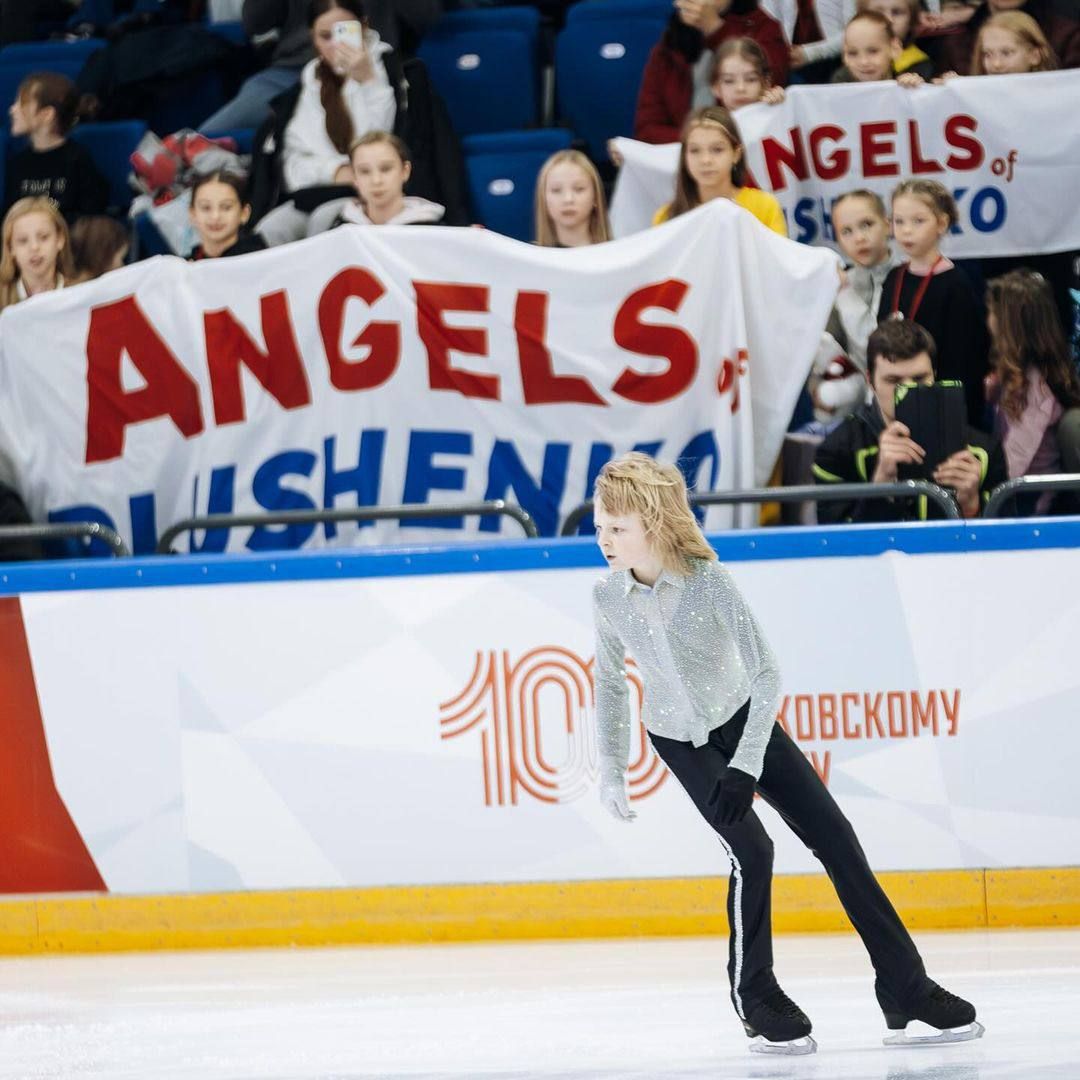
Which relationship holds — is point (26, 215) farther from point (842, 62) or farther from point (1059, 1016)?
point (1059, 1016)

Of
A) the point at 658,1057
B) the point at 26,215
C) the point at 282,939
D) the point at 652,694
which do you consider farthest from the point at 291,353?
the point at 658,1057

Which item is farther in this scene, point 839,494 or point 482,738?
point 482,738

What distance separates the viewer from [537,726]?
5922 millimetres

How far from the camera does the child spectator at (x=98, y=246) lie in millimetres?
7641

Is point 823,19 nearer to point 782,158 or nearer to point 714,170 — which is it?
point 782,158

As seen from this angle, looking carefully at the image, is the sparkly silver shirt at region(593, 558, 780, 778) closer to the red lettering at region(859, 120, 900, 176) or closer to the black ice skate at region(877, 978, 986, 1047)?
the black ice skate at region(877, 978, 986, 1047)

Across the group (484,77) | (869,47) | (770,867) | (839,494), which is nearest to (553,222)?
(869,47)

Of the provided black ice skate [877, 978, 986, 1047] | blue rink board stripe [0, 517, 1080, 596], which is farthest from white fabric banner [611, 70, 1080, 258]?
black ice skate [877, 978, 986, 1047]

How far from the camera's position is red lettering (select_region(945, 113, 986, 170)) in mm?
7340

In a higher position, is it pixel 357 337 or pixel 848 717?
pixel 357 337

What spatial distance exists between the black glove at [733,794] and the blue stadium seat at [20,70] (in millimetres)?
6916

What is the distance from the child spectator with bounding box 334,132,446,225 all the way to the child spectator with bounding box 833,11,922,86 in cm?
179

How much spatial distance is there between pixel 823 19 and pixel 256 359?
3.25 metres

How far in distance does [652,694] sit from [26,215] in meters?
4.04
